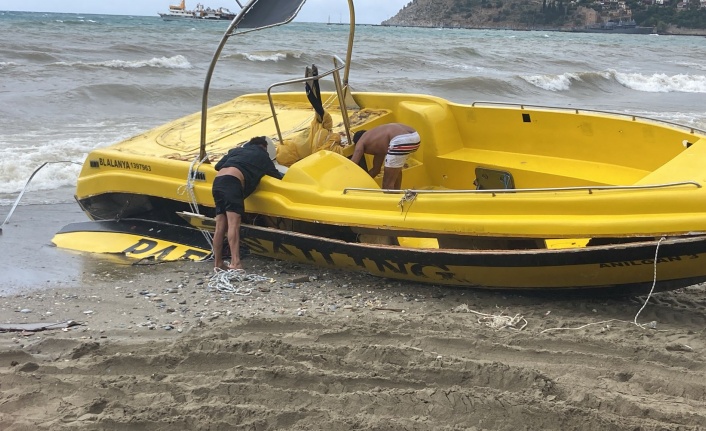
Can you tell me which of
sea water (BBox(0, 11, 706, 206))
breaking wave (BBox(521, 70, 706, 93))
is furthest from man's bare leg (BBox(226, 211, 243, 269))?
breaking wave (BBox(521, 70, 706, 93))

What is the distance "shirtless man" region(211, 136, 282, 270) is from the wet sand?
436 mm

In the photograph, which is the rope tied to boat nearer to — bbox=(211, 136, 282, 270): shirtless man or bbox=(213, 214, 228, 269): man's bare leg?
bbox=(211, 136, 282, 270): shirtless man

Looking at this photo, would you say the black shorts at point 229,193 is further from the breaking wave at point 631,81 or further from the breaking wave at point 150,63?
the breaking wave at point 631,81

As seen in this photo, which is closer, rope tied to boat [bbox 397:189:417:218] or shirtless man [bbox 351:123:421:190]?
rope tied to boat [bbox 397:189:417:218]

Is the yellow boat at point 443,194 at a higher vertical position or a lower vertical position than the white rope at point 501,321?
higher

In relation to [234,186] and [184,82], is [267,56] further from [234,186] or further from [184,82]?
[234,186]

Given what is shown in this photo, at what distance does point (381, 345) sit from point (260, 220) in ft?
7.38

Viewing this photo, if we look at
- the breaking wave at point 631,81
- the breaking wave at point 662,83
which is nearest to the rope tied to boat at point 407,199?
the breaking wave at point 631,81

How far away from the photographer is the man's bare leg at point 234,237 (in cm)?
570

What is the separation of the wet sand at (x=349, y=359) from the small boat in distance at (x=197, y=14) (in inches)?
2471

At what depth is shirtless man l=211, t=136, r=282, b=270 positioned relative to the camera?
5637 mm

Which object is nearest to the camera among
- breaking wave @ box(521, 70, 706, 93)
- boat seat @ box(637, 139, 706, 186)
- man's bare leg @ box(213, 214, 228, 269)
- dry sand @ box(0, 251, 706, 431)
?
dry sand @ box(0, 251, 706, 431)

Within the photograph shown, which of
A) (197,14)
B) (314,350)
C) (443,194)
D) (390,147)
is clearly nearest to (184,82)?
(390,147)

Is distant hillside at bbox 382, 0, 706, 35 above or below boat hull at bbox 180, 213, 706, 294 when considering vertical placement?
above
